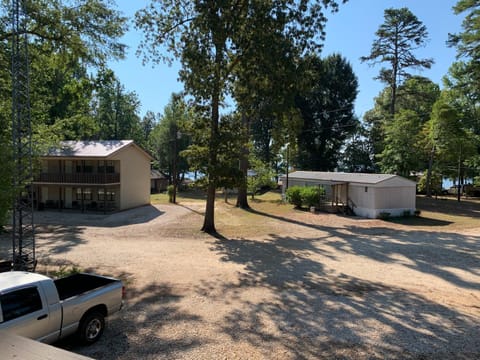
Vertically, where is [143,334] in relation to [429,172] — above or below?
below

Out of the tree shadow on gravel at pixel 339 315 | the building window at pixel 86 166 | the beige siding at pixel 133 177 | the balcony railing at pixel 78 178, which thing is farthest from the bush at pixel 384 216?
the building window at pixel 86 166

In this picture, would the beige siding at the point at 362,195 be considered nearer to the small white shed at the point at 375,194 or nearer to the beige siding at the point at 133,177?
the small white shed at the point at 375,194

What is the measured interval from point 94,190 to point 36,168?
1463 centimetres

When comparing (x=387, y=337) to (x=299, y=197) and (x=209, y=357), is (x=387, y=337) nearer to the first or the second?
(x=209, y=357)

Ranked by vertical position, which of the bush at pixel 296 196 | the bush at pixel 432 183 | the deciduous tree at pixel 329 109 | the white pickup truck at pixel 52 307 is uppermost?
the deciduous tree at pixel 329 109

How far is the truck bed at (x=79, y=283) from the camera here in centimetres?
740

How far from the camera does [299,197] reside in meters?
29.5

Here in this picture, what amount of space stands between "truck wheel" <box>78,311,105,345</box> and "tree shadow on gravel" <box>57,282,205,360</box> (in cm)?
13

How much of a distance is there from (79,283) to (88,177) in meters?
20.9

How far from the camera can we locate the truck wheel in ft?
21.5

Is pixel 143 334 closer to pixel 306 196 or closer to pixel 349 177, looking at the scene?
pixel 306 196

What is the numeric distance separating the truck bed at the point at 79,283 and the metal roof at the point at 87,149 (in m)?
19.7

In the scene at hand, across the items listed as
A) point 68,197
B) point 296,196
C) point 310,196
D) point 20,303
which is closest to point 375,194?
point 310,196

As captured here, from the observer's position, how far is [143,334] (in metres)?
7.14
